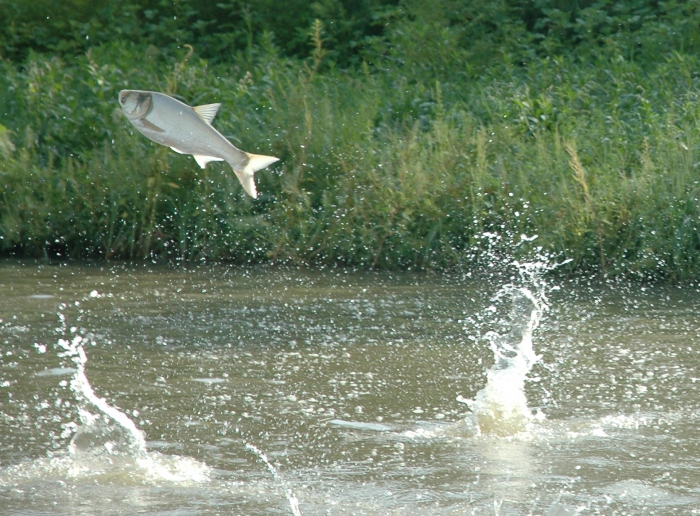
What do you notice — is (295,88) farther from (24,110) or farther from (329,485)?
(329,485)

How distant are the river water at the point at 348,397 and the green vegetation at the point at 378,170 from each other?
2.08 ft

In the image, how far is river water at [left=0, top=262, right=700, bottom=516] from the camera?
3945mm

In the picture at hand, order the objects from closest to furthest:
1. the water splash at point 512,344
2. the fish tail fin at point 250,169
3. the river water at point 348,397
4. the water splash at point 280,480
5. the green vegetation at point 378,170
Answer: the water splash at point 280,480 → the river water at point 348,397 → the fish tail fin at point 250,169 → the water splash at point 512,344 → the green vegetation at point 378,170

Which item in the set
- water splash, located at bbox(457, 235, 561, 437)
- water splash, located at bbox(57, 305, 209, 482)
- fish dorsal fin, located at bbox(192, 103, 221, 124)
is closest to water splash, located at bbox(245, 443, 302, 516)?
water splash, located at bbox(57, 305, 209, 482)

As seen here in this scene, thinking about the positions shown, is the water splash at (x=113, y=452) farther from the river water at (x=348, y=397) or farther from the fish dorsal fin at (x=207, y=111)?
the fish dorsal fin at (x=207, y=111)

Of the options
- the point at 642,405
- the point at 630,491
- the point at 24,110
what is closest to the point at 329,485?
the point at 630,491

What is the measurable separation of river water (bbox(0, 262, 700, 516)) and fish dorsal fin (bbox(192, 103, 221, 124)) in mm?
1254

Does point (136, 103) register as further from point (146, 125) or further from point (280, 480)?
point (280, 480)

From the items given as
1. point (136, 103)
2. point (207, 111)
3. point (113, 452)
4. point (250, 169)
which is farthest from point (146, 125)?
point (113, 452)

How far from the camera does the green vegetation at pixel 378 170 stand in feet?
27.2

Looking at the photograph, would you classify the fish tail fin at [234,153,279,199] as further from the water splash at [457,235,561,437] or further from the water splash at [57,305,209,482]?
the water splash at [457,235,561,437]

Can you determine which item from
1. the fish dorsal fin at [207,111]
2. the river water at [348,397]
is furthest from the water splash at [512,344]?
the fish dorsal fin at [207,111]

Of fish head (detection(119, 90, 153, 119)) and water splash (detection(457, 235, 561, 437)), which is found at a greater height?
fish head (detection(119, 90, 153, 119))

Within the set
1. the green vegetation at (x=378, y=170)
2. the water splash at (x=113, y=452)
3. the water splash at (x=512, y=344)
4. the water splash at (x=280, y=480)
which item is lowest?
the water splash at (x=113, y=452)
